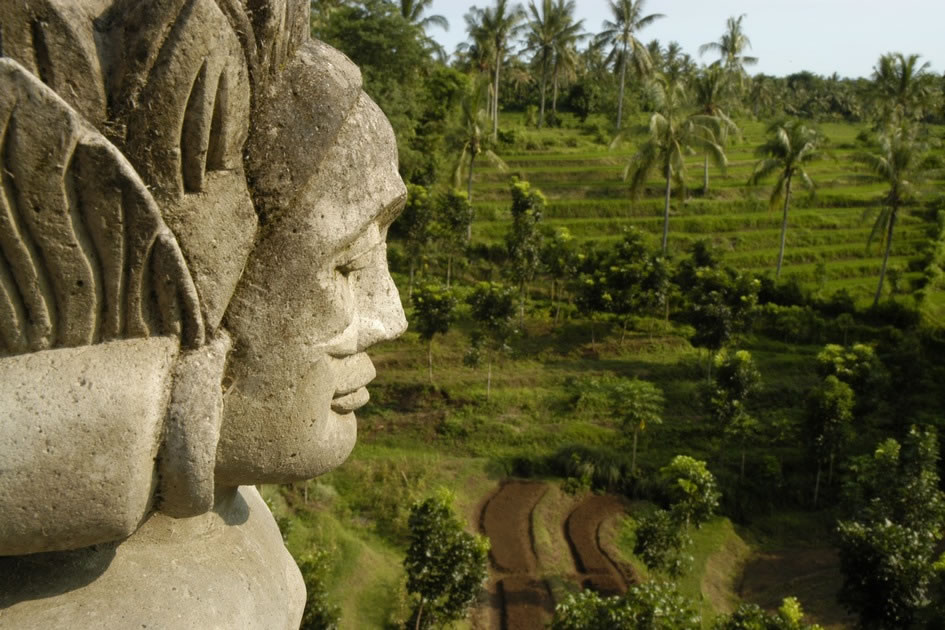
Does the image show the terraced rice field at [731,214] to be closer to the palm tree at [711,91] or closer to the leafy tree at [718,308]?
the palm tree at [711,91]

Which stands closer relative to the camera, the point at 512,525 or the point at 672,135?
the point at 512,525

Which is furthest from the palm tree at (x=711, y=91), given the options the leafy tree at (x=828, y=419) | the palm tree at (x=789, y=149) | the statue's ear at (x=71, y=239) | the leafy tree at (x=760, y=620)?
the statue's ear at (x=71, y=239)

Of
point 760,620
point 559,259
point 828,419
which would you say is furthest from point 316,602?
point 559,259

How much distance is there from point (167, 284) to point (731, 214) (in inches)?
1519

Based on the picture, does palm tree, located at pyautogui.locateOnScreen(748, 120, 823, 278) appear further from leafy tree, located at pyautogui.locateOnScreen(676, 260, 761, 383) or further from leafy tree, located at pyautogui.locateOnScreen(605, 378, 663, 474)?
leafy tree, located at pyautogui.locateOnScreen(605, 378, 663, 474)

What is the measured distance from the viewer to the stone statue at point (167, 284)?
2.28 meters

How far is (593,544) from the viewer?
56.7 ft

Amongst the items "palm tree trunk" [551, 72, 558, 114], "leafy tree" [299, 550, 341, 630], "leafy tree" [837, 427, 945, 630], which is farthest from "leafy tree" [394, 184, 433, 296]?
"palm tree trunk" [551, 72, 558, 114]

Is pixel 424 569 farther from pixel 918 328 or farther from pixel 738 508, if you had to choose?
pixel 918 328

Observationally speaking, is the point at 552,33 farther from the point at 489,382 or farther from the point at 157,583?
the point at 157,583

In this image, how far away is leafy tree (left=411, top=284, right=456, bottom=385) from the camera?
2297 centimetres

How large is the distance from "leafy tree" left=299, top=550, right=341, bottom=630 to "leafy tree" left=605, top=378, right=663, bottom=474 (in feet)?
32.1

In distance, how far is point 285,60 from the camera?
8.94ft

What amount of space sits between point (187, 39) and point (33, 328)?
89 centimetres
